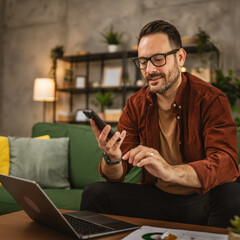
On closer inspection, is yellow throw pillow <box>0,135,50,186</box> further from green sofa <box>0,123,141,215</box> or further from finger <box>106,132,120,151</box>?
finger <box>106,132,120,151</box>

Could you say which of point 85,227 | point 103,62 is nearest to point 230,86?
point 103,62

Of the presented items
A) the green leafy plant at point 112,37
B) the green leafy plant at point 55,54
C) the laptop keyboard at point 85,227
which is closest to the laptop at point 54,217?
the laptop keyboard at point 85,227

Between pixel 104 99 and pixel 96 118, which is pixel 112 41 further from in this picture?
pixel 96 118

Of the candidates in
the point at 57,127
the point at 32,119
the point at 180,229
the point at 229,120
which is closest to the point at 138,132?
the point at 229,120

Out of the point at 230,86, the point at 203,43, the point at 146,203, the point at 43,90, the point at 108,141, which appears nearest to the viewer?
the point at 108,141

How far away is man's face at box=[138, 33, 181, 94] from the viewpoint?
1462mm

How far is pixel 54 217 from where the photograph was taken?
911 millimetres

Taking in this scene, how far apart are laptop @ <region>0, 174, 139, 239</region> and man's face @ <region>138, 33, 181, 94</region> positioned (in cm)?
66

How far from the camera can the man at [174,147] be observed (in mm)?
1205

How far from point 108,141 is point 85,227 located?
0.31 meters

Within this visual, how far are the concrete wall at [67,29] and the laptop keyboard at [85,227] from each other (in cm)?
347

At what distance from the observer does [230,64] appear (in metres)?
4.01

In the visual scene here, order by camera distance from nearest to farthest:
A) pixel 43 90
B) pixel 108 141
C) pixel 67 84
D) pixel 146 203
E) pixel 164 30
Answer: pixel 108 141 < pixel 146 203 < pixel 164 30 < pixel 43 90 < pixel 67 84

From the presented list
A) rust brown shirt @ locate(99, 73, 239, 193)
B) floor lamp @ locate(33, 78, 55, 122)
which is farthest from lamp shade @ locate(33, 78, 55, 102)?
rust brown shirt @ locate(99, 73, 239, 193)
